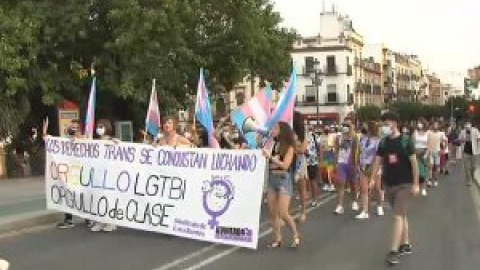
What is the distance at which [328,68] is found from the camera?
108m

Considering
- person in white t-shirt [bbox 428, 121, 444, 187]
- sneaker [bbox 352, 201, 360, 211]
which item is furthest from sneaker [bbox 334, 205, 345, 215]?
person in white t-shirt [bbox 428, 121, 444, 187]

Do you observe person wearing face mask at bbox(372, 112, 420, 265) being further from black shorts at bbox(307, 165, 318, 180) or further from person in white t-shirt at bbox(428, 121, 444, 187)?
person in white t-shirt at bbox(428, 121, 444, 187)

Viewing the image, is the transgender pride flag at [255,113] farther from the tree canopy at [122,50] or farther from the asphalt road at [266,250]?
the tree canopy at [122,50]

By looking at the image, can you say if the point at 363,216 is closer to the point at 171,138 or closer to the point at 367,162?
the point at 367,162

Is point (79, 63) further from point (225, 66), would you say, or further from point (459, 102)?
point (459, 102)

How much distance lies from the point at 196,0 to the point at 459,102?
288 ft

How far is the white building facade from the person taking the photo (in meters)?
108

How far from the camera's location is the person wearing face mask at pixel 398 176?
10.2m

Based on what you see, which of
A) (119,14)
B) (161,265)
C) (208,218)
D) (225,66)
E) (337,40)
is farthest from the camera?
(337,40)

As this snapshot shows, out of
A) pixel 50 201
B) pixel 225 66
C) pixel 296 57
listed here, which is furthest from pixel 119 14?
pixel 296 57

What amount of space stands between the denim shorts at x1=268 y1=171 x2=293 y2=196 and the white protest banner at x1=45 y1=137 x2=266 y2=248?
0.19m

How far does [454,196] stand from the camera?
1981cm

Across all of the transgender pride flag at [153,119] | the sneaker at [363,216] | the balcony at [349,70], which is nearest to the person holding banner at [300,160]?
the sneaker at [363,216]

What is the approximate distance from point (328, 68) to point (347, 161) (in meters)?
92.1
